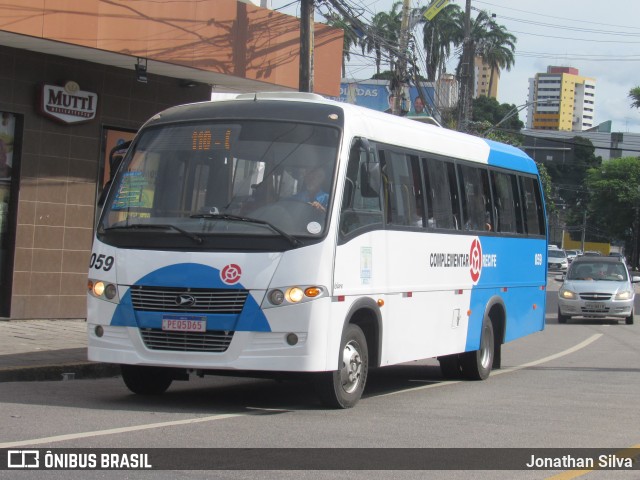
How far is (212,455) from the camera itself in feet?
23.9

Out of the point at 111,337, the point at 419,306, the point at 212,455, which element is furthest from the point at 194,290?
the point at 419,306

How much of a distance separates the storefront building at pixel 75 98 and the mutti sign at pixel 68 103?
2 cm

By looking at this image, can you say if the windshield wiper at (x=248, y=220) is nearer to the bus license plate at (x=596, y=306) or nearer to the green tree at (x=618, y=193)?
the bus license plate at (x=596, y=306)

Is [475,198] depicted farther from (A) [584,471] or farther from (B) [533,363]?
(A) [584,471]

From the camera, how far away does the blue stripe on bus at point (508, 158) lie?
14320 millimetres

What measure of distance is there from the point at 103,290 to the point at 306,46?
32.5ft

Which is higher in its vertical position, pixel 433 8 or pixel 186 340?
pixel 433 8

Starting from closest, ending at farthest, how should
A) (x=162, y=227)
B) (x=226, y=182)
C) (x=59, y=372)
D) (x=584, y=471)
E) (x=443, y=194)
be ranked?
(x=584, y=471) < (x=162, y=227) < (x=226, y=182) < (x=59, y=372) < (x=443, y=194)

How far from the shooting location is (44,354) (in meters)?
12.8

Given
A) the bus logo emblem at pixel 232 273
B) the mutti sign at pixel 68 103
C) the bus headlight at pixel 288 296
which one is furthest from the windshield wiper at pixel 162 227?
the mutti sign at pixel 68 103

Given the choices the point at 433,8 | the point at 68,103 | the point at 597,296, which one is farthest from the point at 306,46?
the point at 433,8

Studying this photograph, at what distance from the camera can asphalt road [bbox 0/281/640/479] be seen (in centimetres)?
740

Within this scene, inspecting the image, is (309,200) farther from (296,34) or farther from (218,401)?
(296,34)

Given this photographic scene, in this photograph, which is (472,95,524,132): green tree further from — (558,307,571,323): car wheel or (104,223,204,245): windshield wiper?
(104,223,204,245): windshield wiper
